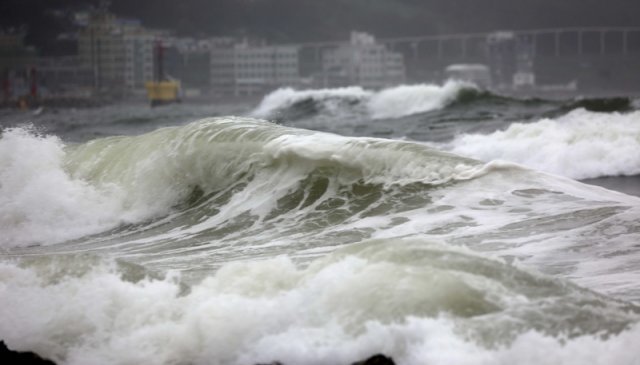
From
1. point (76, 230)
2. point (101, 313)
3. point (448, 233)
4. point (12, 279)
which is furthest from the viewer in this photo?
point (76, 230)

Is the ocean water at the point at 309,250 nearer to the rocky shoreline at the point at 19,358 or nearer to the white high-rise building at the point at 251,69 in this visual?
the rocky shoreline at the point at 19,358

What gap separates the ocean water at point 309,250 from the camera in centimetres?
348

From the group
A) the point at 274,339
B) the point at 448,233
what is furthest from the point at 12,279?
the point at 448,233

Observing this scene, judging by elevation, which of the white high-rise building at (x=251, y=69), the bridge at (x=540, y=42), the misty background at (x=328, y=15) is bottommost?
the white high-rise building at (x=251, y=69)

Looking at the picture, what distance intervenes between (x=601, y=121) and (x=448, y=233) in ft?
25.5

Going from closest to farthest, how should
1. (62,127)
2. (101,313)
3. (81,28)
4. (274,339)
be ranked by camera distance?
(274,339) < (101,313) < (62,127) < (81,28)

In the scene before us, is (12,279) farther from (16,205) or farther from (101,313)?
(16,205)

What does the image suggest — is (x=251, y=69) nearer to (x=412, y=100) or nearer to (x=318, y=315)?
(x=412, y=100)

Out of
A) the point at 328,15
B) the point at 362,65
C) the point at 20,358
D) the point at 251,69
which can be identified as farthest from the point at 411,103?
the point at 328,15

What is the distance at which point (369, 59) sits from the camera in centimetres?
5228

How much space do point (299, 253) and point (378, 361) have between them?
207 cm

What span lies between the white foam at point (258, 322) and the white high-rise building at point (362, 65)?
135 feet

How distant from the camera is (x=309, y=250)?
17.8 ft

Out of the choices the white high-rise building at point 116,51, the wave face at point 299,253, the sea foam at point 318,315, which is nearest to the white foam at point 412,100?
the wave face at point 299,253
